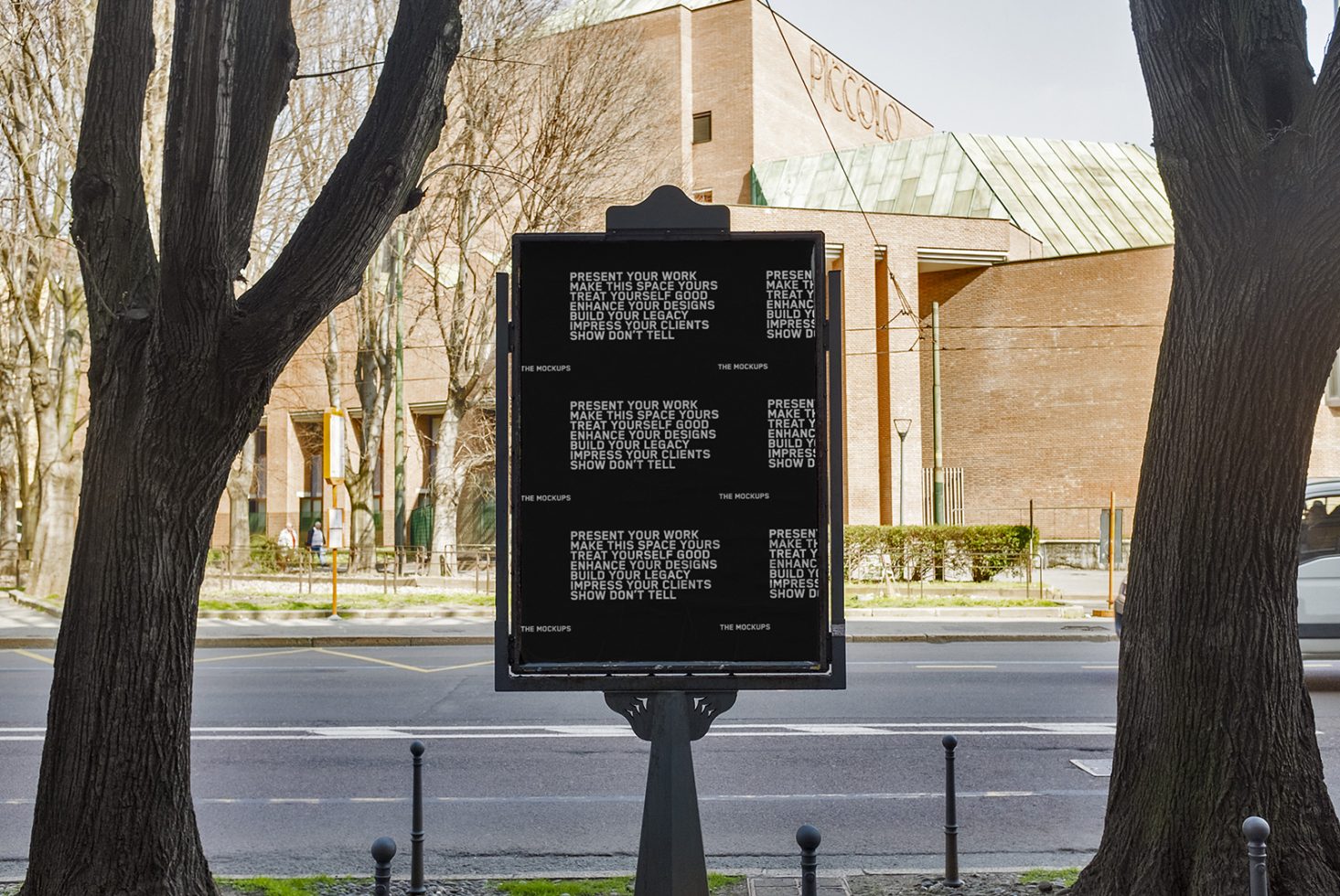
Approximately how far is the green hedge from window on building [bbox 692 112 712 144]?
2382 cm

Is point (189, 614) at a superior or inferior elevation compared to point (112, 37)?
inferior

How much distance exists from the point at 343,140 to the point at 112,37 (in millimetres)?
22425

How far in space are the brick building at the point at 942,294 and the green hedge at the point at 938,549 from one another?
19.6ft

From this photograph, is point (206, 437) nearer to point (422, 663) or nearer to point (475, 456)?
point (422, 663)

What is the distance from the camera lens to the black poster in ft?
15.4

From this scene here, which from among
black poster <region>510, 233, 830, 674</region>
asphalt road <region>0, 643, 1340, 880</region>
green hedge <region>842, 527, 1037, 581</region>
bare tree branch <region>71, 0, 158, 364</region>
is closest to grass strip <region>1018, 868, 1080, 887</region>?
asphalt road <region>0, 643, 1340, 880</region>

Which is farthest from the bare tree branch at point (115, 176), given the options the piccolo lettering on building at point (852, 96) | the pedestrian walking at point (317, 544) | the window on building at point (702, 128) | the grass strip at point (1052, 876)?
the piccolo lettering on building at point (852, 96)

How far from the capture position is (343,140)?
88.7 ft

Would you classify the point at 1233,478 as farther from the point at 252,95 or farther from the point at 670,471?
the point at 252,95

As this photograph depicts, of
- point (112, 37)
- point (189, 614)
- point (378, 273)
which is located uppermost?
point (378, 273)

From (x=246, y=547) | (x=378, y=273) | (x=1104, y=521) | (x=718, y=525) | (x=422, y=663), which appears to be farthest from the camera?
(x=246, y=547)

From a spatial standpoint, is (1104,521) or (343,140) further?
(343,140)

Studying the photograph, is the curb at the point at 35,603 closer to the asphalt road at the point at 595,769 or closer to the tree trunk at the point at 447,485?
the asphalt road at the point at 595,769

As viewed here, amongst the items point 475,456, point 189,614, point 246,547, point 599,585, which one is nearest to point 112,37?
point 189,614
